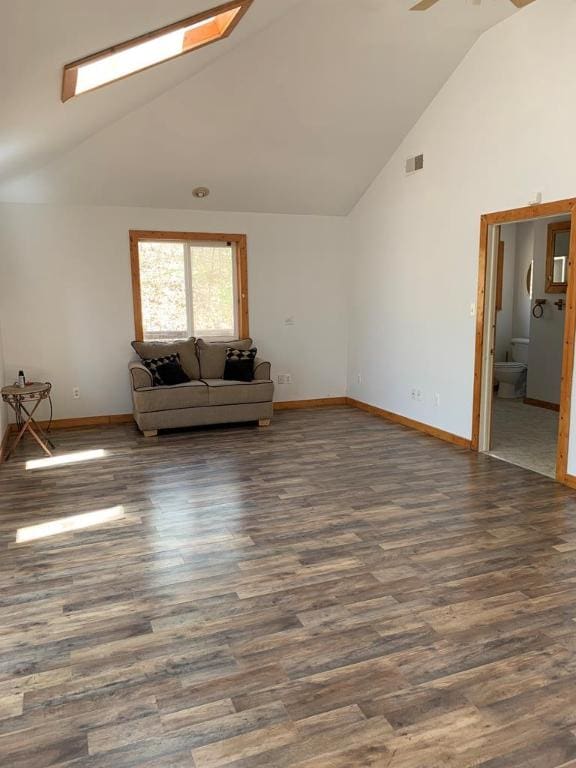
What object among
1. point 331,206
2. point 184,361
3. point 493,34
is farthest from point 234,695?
point 331,206

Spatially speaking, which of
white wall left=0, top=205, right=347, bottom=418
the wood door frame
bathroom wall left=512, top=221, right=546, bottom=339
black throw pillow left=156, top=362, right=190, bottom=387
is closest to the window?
white wall left=0, top=205, right=347, bottom=418

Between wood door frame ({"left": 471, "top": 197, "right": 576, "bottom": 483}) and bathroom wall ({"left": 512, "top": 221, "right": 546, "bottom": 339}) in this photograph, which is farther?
bathroom wall ({"left": 512, "top": 221, "right": 546, "bottom": 339})

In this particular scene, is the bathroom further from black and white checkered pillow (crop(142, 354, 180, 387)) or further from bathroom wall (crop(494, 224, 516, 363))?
black and white checkered pillow (crop(142, 354, 180, 387))

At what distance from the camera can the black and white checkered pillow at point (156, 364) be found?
6.08 meters

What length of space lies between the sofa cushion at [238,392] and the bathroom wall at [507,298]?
12.7 ft

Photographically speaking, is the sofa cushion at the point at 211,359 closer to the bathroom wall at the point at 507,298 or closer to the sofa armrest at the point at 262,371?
the sofa armrest at the point at 262,371

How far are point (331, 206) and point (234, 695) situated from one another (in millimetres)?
6010

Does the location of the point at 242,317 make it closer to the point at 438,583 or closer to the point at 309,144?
the point at 309,144

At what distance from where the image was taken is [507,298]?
27.7 ft

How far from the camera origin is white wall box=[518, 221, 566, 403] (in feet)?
22.6

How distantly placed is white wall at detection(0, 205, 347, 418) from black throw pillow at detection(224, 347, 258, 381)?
0.62 m

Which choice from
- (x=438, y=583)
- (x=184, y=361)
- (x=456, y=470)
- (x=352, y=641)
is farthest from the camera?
(x=184, y=361)

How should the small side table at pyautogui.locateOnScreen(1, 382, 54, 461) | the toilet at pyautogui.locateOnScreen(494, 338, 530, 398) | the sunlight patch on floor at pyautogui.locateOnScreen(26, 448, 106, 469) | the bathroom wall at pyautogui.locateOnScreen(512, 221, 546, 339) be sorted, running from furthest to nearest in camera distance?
1. the bathroom wall at pyautogui.locateOnScreen(512, 221, 546, 339)
2. the toilet at pyautogui.locateOnScreen(494, 338, 530, 398)
3. the small side table at pyautogui.locateOnScreen(1, 382, 54, 461)
4. the sunlight patch on floor at pyautogui.locateOnScreen(26, 448, 106, 469)

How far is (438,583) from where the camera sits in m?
2.88
